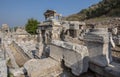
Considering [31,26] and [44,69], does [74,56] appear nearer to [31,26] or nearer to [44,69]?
[44,69]

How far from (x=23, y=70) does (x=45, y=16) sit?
4712mm

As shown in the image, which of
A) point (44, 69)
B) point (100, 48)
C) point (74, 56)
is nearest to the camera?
point (100, 48)

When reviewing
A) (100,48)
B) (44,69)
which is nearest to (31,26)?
(44,69)

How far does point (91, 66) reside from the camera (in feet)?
14.4

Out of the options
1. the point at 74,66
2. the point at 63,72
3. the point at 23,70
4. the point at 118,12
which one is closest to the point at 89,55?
the point at 74,66

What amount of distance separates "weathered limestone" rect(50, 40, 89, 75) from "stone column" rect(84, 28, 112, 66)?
0.64ft

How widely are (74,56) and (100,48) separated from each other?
81cm

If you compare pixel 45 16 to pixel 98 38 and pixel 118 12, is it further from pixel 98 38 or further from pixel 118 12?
pixel 118 12

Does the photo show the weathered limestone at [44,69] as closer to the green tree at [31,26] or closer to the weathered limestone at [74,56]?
the weathered limestone at [74,56]

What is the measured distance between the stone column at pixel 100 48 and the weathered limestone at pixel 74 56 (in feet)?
0.64

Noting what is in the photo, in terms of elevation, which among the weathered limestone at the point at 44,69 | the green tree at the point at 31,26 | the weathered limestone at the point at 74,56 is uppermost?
the green tree at the point at 31,26

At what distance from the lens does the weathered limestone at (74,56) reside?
4316 millimetres

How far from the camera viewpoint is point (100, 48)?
13.3ft

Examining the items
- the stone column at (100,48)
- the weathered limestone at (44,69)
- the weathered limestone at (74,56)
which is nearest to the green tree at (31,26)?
the weathered limestone at (44,69)
